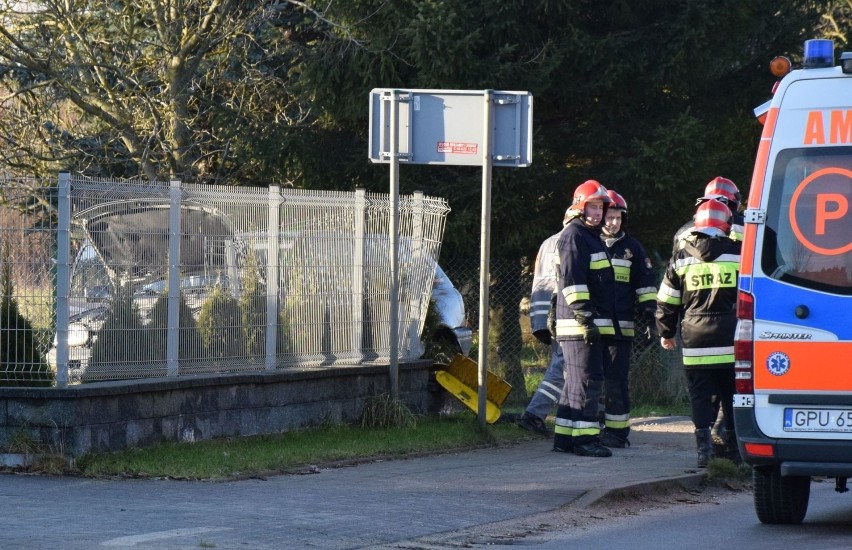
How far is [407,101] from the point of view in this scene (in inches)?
462

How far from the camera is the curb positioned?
8.78 meters

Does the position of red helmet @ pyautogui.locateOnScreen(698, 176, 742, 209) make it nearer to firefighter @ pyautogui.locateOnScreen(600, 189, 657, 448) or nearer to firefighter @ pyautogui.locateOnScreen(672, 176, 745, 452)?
firefighter @ pyautogui.locateOnScreen(672, 176, 745, 452)

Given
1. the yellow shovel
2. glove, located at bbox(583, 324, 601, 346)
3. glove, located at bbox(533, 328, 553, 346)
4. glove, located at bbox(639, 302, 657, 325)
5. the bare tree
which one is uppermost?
the bare tree

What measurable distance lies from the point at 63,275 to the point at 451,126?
3.76m

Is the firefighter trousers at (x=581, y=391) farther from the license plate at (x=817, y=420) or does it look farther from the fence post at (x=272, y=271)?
the license plate at (x=817, y=420)

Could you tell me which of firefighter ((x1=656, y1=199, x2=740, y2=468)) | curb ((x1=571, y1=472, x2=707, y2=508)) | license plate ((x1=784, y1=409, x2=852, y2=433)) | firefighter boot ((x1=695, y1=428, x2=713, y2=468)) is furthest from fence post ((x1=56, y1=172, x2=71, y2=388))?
license plate ((x1=784, y1=409, x2=852, y2=433))

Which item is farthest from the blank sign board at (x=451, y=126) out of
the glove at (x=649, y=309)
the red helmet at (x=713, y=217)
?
the red helmet at (x=713, y=217)

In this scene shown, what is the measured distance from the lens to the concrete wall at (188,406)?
9352 mm

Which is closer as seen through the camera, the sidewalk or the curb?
the sidewalk

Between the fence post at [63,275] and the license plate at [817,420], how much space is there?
5089 millimetres

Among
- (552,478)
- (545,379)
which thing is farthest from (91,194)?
(545,379)

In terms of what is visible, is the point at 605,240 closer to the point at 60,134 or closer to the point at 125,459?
the point at 125,459

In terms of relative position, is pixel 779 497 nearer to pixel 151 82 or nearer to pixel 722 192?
pixel 722 192

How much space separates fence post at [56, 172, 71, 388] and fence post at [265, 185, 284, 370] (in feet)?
7.03
